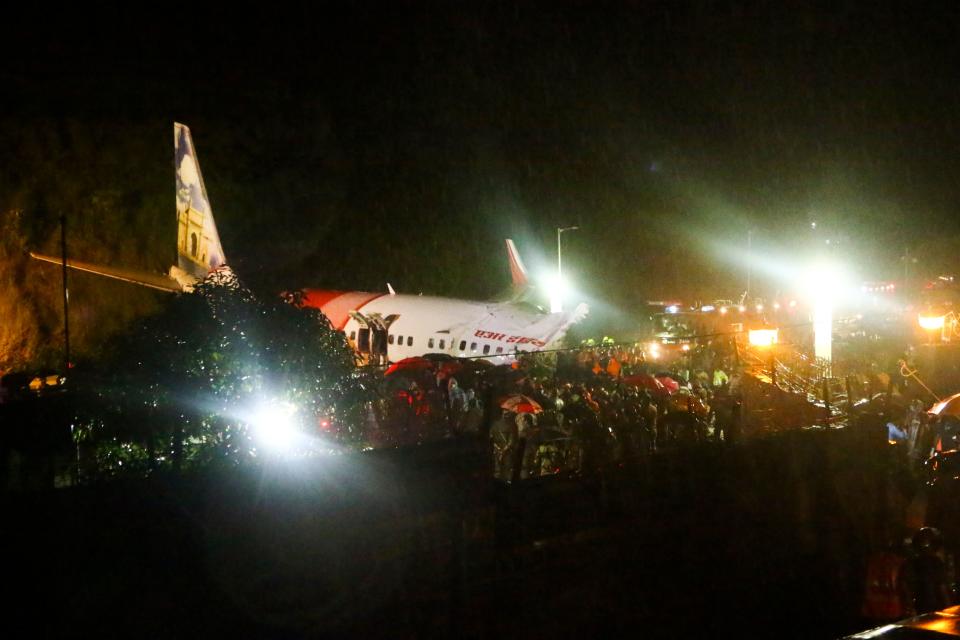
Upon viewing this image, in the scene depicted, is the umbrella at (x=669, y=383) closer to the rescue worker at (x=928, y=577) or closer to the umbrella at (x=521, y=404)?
the umbrella at (x=521, y=404)

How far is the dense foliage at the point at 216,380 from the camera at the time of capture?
7.53 metres

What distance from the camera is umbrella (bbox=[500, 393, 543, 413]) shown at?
36.3 ft

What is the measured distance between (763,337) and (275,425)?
1097 centimetres

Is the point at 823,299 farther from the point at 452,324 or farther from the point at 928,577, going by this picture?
the point at 928,577

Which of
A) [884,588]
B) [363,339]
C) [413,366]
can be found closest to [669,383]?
[413,366]

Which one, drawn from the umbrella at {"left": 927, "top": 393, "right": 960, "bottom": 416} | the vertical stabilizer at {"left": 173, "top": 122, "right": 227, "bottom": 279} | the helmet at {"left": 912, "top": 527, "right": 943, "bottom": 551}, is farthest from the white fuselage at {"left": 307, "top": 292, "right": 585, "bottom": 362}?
the helmet at {"left": 912, "top": 527, "right": 943, "bottom": 551}

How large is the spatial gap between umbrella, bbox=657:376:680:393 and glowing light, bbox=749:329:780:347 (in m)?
3.10

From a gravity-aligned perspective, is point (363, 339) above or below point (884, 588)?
above

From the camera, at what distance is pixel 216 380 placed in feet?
26.8

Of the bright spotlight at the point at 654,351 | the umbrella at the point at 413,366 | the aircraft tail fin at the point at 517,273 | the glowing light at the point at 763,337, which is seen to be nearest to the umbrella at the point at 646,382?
the bright spotlight at the point at 654,351

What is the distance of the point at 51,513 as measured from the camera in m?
4.59

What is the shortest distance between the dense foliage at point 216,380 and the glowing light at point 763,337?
31.4 feet

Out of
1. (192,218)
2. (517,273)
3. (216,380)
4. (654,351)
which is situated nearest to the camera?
(216,380)

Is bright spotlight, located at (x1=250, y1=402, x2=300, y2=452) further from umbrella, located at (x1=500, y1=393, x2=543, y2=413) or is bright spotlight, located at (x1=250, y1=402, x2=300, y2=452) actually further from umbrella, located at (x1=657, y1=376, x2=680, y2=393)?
umbrella, located at (x1=657, y1=376, x2=680, y2=393)
